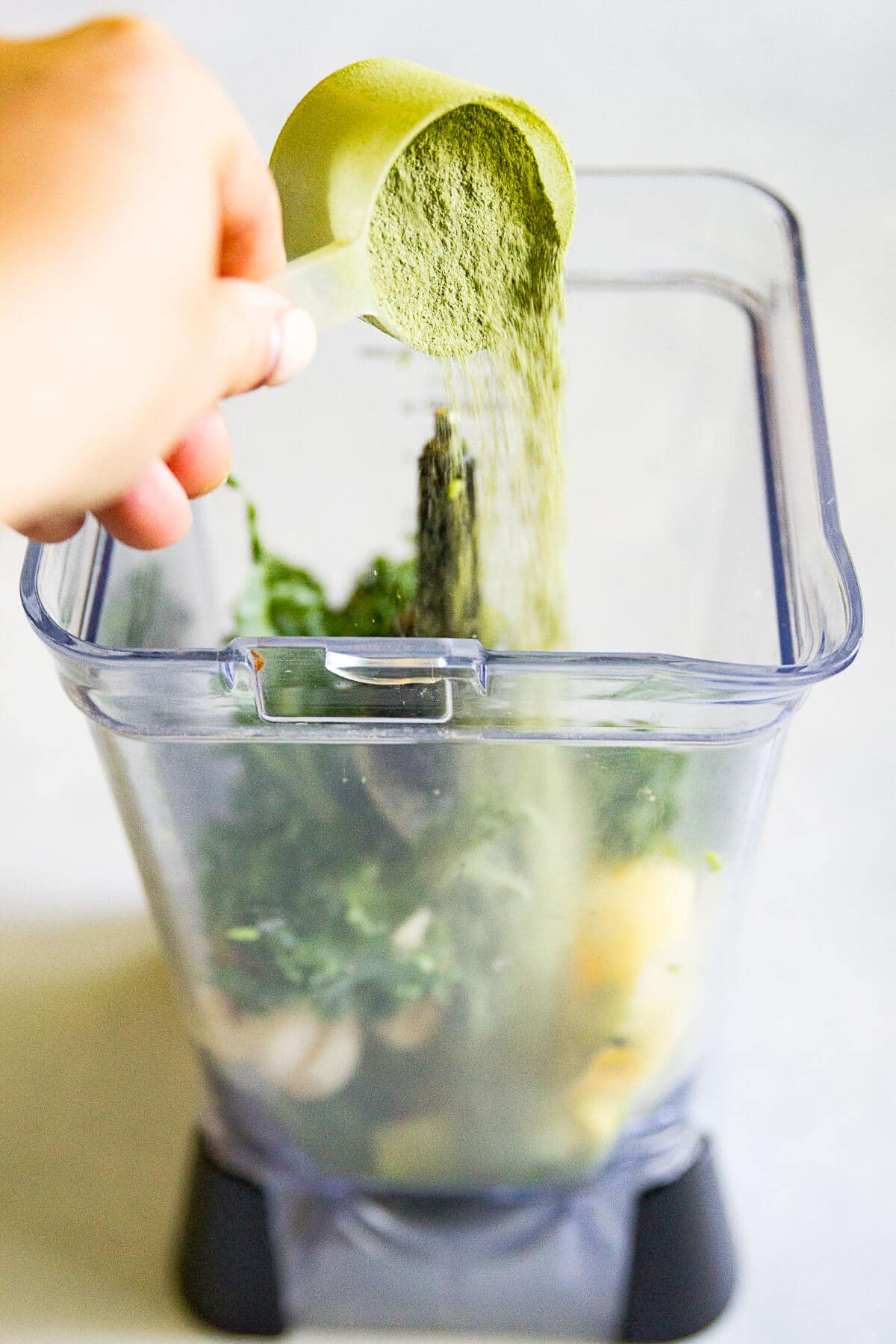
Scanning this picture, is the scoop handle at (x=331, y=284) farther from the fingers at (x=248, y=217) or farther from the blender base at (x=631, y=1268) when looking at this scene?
the blender base at (x=631, y=1268)

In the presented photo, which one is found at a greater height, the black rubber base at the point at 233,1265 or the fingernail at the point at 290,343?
the fingernail at the point at 290,343

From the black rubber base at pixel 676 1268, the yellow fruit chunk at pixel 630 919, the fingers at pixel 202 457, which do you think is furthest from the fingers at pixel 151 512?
the black rubber base at pixel 676 1268

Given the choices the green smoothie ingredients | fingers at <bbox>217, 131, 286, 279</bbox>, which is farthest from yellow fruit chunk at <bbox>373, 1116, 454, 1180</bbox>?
fingers at <bbox>217, 131, 286, 279</bbox>

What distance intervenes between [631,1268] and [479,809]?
201mm

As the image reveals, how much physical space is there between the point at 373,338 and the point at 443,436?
11 centimetres

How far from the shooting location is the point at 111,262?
25 cm

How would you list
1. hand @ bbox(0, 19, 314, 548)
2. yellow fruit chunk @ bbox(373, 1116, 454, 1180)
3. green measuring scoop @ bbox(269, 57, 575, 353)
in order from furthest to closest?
yellow fruit chunk @ bbox(373, 1116, 454, 1180)
green measuring scoop @ bbox(269, 57, 575, 353)
hand @ bbox(0, 19, 314, 548)

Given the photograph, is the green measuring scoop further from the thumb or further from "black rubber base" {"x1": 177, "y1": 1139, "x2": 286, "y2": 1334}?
"black rubber base" {"x1": 177, "y1": 1139, "x2": 286, "y2": 1334}

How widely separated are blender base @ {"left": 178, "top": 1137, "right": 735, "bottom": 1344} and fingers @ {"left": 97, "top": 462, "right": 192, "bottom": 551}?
0.23 metres

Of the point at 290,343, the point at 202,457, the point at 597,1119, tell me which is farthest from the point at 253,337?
the point at 597,1119

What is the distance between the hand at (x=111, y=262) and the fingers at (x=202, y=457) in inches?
4.1

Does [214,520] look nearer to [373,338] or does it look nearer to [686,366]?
[373,338]

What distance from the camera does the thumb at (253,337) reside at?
281 millimetres

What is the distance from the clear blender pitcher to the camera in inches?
13.6
